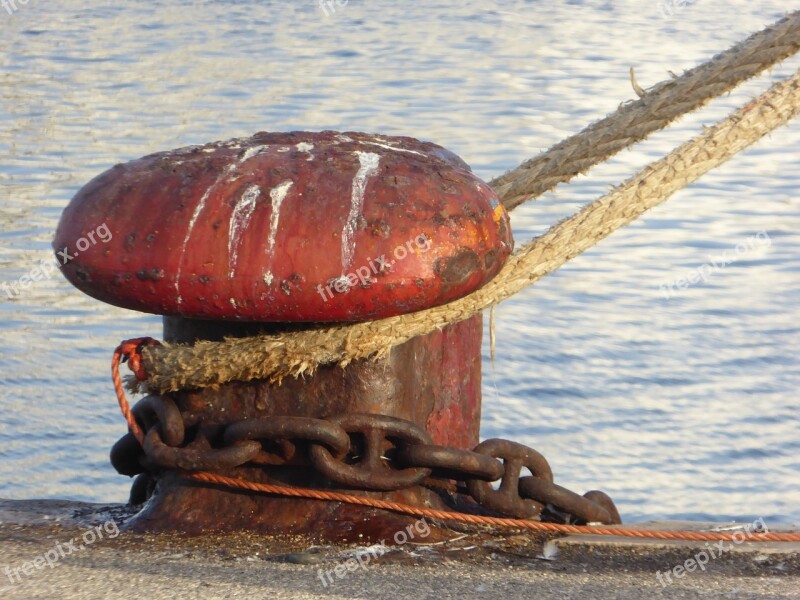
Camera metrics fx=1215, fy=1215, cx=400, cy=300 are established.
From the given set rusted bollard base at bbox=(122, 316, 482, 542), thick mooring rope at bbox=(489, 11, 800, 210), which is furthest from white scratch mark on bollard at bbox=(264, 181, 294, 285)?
thick mooring rope at bbox=(489, 11, 800, 210)

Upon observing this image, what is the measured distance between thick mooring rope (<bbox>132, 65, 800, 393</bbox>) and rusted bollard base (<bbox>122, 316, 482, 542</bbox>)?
0.17ft

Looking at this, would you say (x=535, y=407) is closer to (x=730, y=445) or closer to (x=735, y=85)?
(x=730, y=445)

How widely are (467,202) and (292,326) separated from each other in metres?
0.46

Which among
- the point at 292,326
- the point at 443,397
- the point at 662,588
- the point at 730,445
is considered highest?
the point at 292,326

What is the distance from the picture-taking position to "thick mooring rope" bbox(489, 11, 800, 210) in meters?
2.92

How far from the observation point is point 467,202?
2582 mm

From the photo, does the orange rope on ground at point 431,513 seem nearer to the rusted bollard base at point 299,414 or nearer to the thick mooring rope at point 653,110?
the rusted bollard base at point 299,414

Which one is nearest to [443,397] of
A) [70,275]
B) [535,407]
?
[70,275]

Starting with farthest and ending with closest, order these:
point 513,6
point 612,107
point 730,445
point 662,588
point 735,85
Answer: point 513,6
point 612,107
point 730,445
point 735,85
point 662,588

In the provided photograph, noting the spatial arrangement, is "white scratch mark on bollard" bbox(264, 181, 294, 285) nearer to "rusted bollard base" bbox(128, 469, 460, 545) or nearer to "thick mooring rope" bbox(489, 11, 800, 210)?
"rusted bollard base" bbox(128, 469, 460, 545)

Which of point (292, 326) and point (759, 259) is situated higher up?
point (292, 326)

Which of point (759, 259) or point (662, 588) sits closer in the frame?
point (662, 588)

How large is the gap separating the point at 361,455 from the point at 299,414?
0.55 ft

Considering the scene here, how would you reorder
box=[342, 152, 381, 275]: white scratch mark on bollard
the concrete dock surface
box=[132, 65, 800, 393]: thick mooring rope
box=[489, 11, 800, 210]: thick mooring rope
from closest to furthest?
the concrete dock surface, box=[342, 152, 381, 275]: white scratch mark on bollard, box=[132, 65, 800, 393]: thick mooring rope, box=[489, 11, 800, 210]: thick mooring rope
